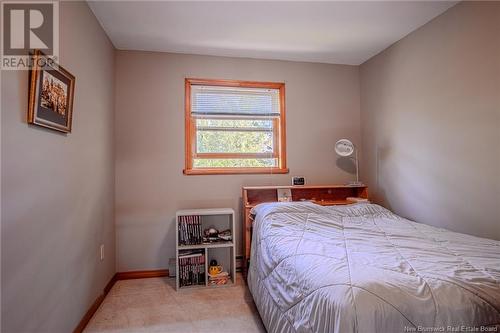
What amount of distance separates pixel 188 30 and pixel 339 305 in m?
2.43

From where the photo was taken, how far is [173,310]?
214 centimetres

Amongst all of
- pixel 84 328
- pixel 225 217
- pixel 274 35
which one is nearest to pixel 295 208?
pixel 225 217

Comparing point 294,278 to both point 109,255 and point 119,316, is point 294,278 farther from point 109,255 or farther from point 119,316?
point 109,255

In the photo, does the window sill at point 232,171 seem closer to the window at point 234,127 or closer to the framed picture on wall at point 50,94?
the window at point 234,127

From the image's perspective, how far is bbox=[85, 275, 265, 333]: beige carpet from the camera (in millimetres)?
1907

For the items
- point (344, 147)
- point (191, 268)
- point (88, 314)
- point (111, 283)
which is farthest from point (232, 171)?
point (88, 314)

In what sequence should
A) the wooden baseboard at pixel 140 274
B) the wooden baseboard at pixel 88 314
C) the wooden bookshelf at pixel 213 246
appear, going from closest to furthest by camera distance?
the wooden baseboard at pixel 88 314, the wooden bookshelf at pixel 213 246, the wooden baseboard at pixel 140 274

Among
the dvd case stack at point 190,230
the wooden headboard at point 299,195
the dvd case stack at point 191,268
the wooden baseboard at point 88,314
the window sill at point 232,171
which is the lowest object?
the wooden baseboard at point 88,314

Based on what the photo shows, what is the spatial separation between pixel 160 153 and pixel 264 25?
1625mm

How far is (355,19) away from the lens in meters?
2.26

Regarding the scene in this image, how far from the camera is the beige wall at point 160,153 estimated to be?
2779 mm

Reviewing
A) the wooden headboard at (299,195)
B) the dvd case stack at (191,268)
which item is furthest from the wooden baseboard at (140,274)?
the wooden headboard at (299,195)

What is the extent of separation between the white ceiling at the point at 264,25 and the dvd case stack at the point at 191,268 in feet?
6.91

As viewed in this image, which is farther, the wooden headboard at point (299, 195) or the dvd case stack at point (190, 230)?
the wooden headboard at point (299, 195)
